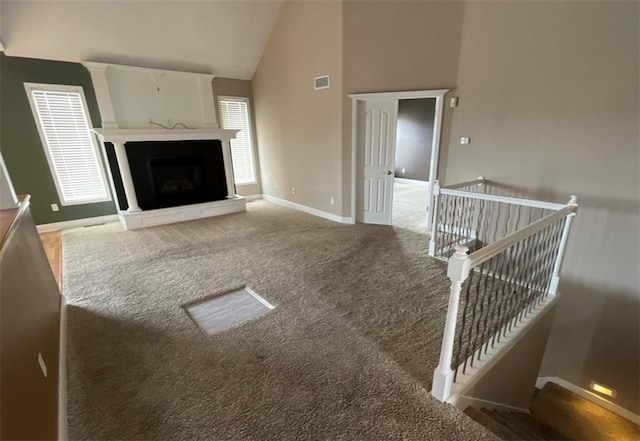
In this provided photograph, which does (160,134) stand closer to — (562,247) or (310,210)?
(310,210)

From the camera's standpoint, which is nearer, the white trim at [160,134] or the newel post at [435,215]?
the newel post at [435,215]

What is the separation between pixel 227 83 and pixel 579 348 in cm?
732

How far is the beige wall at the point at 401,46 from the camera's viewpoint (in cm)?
392

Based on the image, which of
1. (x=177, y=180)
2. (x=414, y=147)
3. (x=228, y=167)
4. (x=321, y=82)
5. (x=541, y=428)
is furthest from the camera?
(x=414, y=147)

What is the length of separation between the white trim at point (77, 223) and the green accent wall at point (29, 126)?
2.8 inches

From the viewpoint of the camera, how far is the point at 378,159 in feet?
16.0

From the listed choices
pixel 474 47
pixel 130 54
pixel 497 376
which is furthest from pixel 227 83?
pixel 497 376

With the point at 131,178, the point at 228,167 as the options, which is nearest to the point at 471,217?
the point at 228,167

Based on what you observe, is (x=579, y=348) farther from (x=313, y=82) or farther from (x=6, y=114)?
Answer: (x=6, y=114)

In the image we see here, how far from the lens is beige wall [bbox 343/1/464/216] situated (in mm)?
3920

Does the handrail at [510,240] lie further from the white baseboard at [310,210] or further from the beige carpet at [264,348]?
the white baseboard at [310,210]

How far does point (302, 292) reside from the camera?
9.76ft

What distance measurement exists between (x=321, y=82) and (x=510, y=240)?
418 cm

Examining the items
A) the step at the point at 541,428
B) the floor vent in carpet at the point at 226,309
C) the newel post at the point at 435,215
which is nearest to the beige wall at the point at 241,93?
the floor vent in carpet at the point at 226,309
